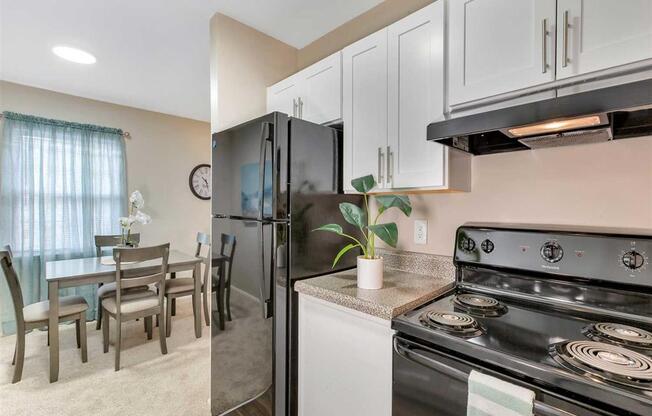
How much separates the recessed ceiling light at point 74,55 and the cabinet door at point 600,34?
10.5ft

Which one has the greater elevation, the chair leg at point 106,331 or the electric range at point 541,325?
the electric range at point 541,325

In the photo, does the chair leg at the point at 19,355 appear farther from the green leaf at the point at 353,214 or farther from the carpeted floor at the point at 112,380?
the green leaf at the point at 353,214

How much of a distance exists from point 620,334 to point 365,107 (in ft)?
4.39

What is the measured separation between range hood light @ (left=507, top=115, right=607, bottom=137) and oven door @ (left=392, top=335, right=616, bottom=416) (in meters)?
0.81

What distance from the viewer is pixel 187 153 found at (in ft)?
14.5

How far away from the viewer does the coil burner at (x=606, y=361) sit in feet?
2.27

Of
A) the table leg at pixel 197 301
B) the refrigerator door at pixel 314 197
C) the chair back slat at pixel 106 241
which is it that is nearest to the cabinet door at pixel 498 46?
the refrigerator door at pixel 314 197

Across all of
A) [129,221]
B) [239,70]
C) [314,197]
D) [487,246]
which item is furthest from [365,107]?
[129,221]

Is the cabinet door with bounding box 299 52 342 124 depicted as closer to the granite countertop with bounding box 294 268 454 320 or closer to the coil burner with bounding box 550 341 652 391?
the granite countertop with bounding box 294 268 454 320

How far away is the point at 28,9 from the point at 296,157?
2062 millimetres

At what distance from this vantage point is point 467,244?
144cm

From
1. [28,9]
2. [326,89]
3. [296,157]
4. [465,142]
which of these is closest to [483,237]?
[465,142]

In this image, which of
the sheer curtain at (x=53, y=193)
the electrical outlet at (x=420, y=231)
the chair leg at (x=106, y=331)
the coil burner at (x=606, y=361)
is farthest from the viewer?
the sheer curtain at (x=53, y=193)

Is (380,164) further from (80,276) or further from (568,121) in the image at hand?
(80,276)
